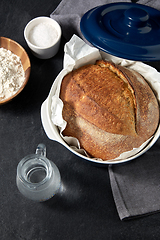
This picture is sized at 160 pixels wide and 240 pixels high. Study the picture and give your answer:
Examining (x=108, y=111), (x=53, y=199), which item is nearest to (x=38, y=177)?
(x=53, y=199)

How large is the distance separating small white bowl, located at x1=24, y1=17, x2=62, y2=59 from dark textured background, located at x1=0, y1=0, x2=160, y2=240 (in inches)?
6.0

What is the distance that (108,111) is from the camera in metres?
0.85

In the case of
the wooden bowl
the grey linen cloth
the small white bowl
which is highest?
the small white bowl

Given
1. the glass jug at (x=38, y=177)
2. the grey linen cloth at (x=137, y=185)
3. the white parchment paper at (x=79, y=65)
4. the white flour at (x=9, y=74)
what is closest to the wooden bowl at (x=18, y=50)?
the white flour at (x=9, y=74)

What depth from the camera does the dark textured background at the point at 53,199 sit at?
934mm

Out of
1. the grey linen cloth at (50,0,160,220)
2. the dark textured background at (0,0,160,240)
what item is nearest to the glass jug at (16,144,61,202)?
the dark textured background at (0,0,160,240)

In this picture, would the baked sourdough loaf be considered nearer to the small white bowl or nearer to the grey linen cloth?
the grey linen cloth

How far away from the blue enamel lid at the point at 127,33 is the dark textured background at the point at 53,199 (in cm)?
43

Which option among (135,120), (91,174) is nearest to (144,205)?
(91,174)

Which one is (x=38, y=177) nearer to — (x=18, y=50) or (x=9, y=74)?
(x=9, y=74)

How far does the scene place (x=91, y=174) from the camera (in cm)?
101

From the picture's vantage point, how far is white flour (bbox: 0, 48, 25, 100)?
103cm

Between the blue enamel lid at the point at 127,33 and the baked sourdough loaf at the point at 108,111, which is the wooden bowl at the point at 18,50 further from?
the blue enamel lid at the point at 127,33

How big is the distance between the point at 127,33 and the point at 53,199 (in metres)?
0.70
